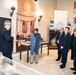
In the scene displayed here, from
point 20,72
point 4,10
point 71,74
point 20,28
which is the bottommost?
point 71,74

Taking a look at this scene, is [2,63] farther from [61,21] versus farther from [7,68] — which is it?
[61,21]

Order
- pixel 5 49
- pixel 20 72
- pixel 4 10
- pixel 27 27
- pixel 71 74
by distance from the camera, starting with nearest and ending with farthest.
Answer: pixel 20 72 < pixel 5 49 < pixel 71 74 < pixel 4 10 < pixel 27 27

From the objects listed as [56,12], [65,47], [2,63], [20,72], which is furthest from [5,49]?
[56,12]

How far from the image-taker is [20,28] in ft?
24.7

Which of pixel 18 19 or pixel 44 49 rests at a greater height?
pixel 18 19

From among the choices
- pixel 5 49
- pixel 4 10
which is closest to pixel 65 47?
pixel 5 49

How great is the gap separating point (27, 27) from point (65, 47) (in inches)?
127

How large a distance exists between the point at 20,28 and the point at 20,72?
455 centimetres

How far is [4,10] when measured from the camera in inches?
257

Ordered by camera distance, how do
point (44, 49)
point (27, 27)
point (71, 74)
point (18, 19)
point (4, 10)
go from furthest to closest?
1. point (44, 49)
2. point (27, 27)
3. point (18, 19)
4. point (4, 10)
5. point (71, 74)

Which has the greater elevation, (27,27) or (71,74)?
(27,27)

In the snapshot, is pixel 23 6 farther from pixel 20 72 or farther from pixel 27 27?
pixel 20 72

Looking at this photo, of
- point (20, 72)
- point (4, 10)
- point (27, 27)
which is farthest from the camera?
point (27, 27)

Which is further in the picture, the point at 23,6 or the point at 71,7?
the point at 71,7
